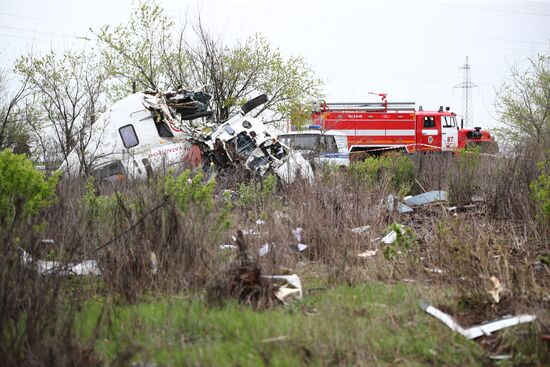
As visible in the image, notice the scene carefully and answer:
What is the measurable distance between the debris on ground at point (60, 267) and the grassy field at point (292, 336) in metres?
0.33

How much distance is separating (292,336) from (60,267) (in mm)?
1626

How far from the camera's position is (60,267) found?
173 inches

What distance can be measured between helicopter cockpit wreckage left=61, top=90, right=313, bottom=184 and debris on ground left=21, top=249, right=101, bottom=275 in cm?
709

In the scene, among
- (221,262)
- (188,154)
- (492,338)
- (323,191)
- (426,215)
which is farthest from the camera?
(188,154)

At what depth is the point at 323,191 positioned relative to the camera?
8.23 meters

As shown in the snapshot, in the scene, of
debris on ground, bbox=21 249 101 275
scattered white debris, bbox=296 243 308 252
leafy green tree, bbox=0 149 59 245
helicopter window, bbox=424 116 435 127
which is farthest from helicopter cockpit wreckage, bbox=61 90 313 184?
helicopter window, bbox=424 116 435 127

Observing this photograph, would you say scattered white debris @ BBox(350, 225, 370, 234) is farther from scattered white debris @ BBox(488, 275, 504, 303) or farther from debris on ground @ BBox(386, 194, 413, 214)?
scattered white debris @ BBox(488, 275, 504, 303)

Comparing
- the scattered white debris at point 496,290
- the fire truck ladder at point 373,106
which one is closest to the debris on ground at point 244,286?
the scattered white debris at point 496,290

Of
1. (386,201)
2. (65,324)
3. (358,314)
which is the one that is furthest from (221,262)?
(386,201)

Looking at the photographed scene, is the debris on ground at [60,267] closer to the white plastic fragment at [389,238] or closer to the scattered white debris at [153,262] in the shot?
the scattered white debris at [153,262]

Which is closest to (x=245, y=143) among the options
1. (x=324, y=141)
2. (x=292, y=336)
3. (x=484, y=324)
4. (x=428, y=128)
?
(x=324, y=141)

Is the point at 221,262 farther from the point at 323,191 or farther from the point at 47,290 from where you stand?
the point at 323,191

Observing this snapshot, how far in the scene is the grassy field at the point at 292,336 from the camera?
3.67 metres

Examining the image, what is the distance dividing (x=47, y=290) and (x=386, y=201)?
5.37 metres
